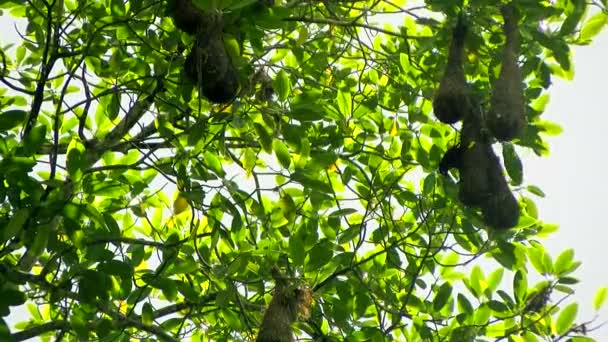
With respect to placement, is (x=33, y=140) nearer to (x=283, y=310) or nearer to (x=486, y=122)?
(x=283, y=310)

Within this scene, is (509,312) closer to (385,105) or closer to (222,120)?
(385,105)

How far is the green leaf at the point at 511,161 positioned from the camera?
288 centimetres

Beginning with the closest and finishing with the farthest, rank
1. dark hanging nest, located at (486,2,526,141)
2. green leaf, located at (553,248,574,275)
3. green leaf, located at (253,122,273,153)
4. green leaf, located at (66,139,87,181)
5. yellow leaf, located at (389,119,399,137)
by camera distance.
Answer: dark hanging nest, located at (486,2,526,141)
green leaf, located at (66,139,87,181)
green leaf, located at (253,122,273,153)
green leaf, located at (553,248,574,275)
yellow leaf, located at (389,119,399,137)

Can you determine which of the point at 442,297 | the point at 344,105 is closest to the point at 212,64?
the point at 344,105

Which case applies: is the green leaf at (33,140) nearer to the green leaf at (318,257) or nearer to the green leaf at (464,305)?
the green leaf at (318,257)

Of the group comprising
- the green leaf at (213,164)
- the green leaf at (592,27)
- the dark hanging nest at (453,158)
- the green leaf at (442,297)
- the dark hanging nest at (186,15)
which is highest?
the green leaf at (592,27)

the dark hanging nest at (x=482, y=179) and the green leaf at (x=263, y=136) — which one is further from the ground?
the green leaf at (x=263, y=136)

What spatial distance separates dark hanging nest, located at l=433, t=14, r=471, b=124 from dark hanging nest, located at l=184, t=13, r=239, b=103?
1.94 ft

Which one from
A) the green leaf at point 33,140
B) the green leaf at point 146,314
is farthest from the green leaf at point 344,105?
the green leaf at point 33,140

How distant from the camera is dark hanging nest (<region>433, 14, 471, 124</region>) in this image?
2631mm

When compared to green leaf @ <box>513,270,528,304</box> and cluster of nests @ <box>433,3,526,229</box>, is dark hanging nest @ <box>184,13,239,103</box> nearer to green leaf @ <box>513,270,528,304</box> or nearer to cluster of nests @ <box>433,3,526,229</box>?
cluster of nests @ <box>433,3,526,229</box>

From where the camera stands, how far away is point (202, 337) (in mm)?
3955

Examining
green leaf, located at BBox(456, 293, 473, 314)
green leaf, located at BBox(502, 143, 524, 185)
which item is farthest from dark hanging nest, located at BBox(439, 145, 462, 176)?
green leaf, located at BBox(456, 293, 473, 314)

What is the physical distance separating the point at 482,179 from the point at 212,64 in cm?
83
